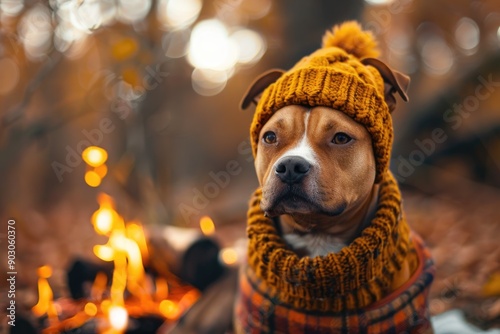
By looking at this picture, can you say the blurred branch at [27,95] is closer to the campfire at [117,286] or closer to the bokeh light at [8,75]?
the campfire at [117,286]

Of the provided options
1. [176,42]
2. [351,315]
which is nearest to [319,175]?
[351,315]

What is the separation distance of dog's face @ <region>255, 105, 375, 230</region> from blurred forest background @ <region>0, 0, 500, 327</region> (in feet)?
5.25

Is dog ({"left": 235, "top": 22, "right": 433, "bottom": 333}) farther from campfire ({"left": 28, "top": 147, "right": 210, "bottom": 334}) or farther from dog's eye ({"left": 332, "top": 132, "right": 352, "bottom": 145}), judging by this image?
campfire ({"left": 28, "top": 147, "right": 210, "bottom": 334})

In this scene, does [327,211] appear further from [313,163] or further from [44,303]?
[44,303]

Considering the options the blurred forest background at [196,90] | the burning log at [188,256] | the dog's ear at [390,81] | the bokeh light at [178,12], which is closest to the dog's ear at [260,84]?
the dog's ear at [390,81]

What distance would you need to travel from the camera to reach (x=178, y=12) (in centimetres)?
561

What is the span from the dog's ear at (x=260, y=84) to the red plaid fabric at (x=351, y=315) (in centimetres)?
91

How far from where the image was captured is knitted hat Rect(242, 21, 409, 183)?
7.35ft

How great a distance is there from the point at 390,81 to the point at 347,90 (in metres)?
0.35

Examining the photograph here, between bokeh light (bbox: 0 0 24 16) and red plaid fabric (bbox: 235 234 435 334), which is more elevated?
bokeh light (bbox: 0 0 24 16)

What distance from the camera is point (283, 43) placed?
482 cm

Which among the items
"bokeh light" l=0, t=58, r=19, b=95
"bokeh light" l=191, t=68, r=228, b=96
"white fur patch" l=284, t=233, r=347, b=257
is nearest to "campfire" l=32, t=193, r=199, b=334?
"white fur patch" l=284, t=233, r=347, b=257

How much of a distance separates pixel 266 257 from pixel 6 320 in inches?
61.4

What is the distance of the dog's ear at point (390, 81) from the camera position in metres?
2.43
